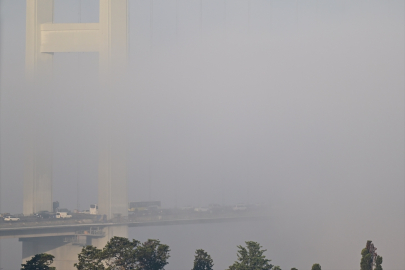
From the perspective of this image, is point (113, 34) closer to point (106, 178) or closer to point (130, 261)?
point (106, 178)

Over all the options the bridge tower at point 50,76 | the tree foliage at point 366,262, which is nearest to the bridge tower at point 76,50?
the bridge tower at point 50,76

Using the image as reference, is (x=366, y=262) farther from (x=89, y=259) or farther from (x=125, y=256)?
(x=89, y=259)

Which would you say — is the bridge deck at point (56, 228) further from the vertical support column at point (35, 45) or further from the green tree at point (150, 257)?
the green tree at point (150, 257)

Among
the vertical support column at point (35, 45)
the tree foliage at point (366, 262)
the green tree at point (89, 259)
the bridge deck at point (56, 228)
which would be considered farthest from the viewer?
the vertical support column at point (35, 45)

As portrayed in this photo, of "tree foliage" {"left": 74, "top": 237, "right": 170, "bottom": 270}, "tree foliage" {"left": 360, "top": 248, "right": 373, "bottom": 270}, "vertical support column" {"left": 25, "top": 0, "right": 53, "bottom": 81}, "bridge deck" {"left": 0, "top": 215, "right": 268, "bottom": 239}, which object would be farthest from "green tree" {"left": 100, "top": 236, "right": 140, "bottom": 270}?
"vertical support column" {"left": 25, "top": 0, "right": 53, "bottom": 81}

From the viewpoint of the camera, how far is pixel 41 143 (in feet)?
61.5

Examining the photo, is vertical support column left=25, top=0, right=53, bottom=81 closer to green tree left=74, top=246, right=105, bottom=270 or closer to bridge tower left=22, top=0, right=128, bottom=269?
bridge tower left=22, top=0, right=128, bottom=269

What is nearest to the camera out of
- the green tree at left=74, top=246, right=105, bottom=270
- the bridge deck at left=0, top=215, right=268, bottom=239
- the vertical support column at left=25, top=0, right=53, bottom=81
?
the green tree at left=74, top=246, right=105, bottom=270

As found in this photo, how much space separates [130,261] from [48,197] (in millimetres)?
7824

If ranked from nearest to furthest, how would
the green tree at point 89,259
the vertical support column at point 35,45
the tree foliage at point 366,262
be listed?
the tree foliage at point 366,262, the green tree at point 89,259, the vertical support column at point 35,45

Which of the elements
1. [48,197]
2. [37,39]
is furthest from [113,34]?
[48,197]

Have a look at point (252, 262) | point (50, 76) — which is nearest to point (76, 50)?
point (50, 76)

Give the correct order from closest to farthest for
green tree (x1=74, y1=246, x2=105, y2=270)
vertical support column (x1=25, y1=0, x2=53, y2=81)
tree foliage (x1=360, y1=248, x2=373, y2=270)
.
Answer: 1. tree foliage (x1=360, y1=248, x2=373, y2=270)
2. green tree (x1=74, y1=246, x2=105, y2=270)
3. vertical support column (x1=25, y1=0, x2=53, y2=81)

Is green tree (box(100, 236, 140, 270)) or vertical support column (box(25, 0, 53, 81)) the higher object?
vertical support column (box(25, 0, 53, 81))
